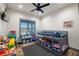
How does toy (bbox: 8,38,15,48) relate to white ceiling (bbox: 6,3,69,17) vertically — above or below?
below

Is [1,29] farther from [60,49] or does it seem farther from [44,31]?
[60,49]

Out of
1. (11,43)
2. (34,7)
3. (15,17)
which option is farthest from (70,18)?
(11,43)

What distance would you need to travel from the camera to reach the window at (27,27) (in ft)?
4.04

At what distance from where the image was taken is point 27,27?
4.21 feet

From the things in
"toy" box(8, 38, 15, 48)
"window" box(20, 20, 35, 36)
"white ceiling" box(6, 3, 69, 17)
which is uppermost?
"white ceiling" box(6, 3, 69, 17)

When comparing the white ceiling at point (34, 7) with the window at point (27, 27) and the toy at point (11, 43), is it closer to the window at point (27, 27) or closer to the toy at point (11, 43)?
the window at point (27, 27)

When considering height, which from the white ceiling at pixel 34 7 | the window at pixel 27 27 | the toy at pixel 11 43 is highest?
the white ceiling at pixel 34 7

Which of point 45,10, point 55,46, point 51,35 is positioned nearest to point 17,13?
point 45,10

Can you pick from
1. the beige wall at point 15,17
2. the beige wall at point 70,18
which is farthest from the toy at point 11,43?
the beige wall at point 70,18

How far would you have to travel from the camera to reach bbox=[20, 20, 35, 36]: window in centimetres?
123

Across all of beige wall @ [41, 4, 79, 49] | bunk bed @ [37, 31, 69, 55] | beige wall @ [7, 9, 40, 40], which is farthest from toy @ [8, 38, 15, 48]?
beige wall @ [41, 4, 79, 49]

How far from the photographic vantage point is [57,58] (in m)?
1.06

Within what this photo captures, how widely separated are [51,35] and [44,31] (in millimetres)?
173

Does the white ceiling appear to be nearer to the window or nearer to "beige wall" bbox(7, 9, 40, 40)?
"beige wall" bbox(7, 9, 40, 40)
